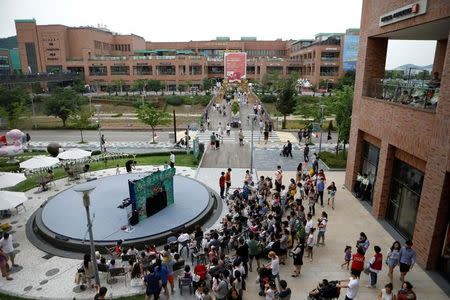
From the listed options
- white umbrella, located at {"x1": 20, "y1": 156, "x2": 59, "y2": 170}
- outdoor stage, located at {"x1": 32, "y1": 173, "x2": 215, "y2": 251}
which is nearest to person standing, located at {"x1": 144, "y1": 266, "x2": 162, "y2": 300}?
outdoor stage, located at {"x1": 32, "y1": 173, "x2": 215, "y2": 251}

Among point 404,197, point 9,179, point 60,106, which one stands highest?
point 60,106

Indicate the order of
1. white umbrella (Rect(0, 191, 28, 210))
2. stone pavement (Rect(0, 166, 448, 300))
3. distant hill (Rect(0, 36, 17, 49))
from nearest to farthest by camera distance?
stone pavement (Rect(0, 166, 448, 300)) → white umbrella (Rect(0, 191, 28, 210)) → distant hill (Rect(0, 36, 17, 49))

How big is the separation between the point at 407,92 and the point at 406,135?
215 cm

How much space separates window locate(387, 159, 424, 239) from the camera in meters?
13.9

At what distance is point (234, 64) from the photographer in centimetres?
7281

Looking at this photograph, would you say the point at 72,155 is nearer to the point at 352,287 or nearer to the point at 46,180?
the point at 46,180

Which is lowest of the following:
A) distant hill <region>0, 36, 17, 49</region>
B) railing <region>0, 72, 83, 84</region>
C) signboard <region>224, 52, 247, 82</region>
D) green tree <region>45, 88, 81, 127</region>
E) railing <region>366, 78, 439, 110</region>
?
green tree <region>45, 88, 81, 127</region>

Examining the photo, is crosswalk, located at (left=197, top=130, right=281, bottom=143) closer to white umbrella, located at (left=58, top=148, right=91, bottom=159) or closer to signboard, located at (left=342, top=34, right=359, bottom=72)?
white umbrella, located at (left=58, top=148, right=91, bottom=159)

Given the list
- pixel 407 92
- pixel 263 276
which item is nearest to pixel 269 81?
pixel 407 92

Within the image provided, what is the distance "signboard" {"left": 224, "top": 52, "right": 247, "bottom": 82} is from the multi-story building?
55.7 meters

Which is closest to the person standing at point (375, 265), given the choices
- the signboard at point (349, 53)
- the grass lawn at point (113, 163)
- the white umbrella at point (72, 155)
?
the grass lawn at point (113, 163)

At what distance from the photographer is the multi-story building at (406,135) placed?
11.7 meters

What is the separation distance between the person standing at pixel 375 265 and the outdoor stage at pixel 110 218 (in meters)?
7.90

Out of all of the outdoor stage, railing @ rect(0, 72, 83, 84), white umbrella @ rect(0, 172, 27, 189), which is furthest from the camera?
railing @ rect(0, 72, 83, 84)
